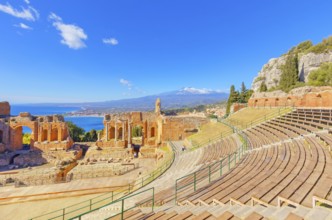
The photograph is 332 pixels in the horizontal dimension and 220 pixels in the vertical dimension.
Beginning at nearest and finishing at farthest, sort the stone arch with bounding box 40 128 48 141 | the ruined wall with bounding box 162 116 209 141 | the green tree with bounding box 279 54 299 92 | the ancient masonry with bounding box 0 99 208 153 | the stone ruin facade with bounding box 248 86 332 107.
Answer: the stone ruin facade with bounding box 248 86 332 107
the ancient masonry with bounding box 0 99 208 153
the ruined wall with bounding box 162 116 209 141
the stone arch with bounding box 40 128 48 141
the green tree with bounding box 279 54 299 92

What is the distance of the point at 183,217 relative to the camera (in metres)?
4.88

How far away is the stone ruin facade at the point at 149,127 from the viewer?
Result: 3198 centimetres

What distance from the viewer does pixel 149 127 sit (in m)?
36.3

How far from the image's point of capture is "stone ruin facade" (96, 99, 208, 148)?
32.0 metres

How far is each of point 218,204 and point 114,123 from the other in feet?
99.9

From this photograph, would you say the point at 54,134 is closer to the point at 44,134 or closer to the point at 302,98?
the point at 44,134

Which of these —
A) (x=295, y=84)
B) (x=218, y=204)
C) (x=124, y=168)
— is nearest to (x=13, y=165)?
(x=124, y=168)

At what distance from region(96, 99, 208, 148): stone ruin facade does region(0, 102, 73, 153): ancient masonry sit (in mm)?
6501

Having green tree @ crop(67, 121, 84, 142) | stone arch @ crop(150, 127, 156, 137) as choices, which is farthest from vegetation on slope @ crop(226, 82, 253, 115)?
green tree @ crop(67, 121, 84, 142)

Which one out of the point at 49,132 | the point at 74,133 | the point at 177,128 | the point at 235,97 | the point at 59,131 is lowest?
the point at 74,133

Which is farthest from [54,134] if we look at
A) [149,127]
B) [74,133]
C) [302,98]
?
[302,98]

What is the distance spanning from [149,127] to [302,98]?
24.5m

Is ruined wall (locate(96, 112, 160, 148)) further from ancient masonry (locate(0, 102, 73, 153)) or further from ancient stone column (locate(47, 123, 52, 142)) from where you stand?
ancient stone column (locate(47, 123, 52, 142))

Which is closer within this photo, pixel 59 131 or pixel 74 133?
pixel 59 131
